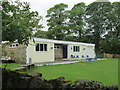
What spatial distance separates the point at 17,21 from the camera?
3223mm

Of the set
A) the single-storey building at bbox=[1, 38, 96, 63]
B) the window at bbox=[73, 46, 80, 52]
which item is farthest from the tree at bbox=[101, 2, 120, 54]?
the window at bbox=[73, 46, 80, 52]

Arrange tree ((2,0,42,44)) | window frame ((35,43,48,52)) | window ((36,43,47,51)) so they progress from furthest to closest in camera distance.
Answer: window frame ((35,43,48,52)) < window ((36,43,47,51)) < tree ((2,0,42,44))

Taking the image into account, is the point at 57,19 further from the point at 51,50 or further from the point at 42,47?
the point at 42,47

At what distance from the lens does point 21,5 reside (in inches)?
134

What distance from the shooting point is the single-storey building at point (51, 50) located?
51.2 feet

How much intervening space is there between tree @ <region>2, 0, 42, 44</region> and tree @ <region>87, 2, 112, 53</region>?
34003 mm

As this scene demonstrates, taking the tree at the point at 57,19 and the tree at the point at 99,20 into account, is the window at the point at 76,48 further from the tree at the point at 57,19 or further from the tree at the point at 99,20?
the tree at the point at 99,20

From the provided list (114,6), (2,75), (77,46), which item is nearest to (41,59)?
(77,46)

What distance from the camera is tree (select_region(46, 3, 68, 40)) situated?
36344mm

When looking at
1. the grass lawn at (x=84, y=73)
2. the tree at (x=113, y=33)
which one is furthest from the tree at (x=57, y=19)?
the grass lawn at (x=84, y=73)

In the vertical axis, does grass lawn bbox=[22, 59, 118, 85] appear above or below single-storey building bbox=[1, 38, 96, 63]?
below

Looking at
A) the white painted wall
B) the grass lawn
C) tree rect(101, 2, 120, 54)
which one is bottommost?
the grass lawn

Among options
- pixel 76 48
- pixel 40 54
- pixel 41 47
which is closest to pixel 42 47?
pixel 41 47

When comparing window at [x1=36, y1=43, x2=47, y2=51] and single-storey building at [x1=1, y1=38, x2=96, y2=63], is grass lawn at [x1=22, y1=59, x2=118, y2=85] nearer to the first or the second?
single-storey building at [x1=1, y1=38, x2=96, y2=63]
